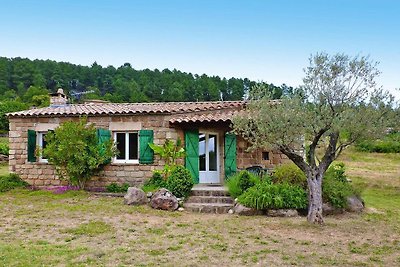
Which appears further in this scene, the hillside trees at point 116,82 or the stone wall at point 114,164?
the hillside trees at point 116,82

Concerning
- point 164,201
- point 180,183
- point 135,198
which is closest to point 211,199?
point 180,183

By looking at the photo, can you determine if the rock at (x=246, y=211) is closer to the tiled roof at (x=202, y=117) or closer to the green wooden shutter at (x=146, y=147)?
the tiled roof at (x=202, y=117)

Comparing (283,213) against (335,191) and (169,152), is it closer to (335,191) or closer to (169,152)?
(335,191)

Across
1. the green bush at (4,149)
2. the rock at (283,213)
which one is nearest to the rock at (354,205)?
the rock at (283,213)

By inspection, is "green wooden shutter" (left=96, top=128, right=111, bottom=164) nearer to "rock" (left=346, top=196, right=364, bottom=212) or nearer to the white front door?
the white front door

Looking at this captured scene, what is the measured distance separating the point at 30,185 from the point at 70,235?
317 inches

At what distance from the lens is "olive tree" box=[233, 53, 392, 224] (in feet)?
29.4

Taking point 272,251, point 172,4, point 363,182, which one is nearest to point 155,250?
point 272,251

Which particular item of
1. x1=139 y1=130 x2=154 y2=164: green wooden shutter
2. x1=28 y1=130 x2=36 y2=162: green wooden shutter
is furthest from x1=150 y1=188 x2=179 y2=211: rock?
x1=28 y1=130 x2=36 y2=162: green wooden shutter

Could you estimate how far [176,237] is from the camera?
8531 mm

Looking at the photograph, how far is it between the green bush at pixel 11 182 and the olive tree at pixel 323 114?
9886mm

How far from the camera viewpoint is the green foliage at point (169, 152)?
14.2 m

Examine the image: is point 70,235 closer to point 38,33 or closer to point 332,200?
point 332,200

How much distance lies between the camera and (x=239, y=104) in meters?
17.3
